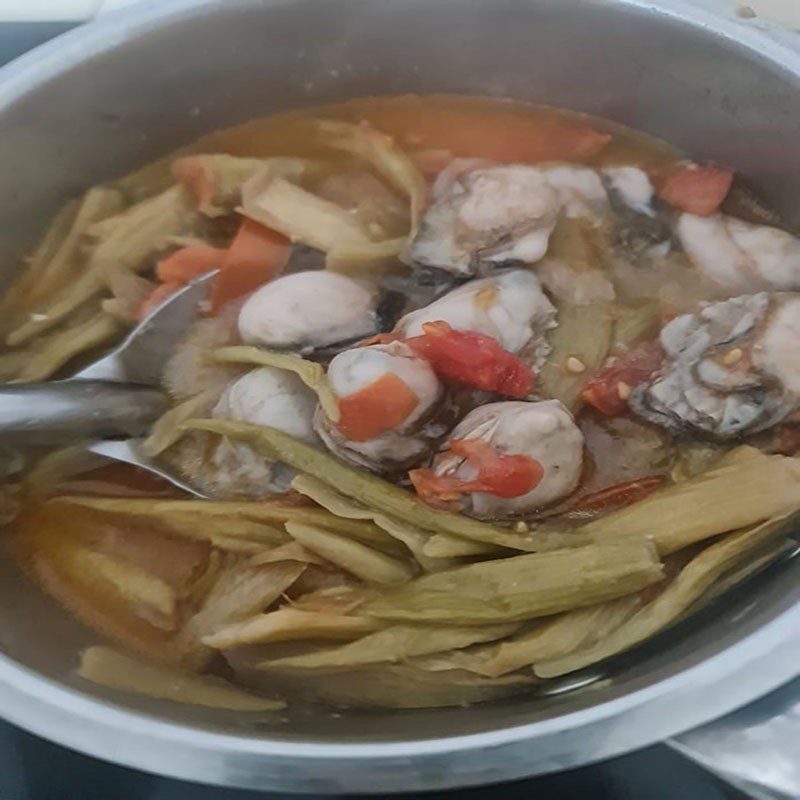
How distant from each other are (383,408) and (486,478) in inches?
5.3

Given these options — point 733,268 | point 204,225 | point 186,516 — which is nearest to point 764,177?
point 733,268

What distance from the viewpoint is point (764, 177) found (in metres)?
1.33

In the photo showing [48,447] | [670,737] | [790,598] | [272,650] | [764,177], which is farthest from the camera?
[764,177]

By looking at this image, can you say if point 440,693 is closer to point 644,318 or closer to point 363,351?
point 363,351

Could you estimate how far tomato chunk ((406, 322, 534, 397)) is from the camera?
1.11m

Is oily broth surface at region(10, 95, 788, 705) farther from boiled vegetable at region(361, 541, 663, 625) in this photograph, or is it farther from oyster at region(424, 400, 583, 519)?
boiled vegetable at region(361, 541, 663, 625)

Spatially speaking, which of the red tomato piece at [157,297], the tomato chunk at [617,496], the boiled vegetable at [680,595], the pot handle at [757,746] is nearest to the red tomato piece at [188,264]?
the red tomato piece at [157,297]

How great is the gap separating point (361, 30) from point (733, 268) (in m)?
0.61

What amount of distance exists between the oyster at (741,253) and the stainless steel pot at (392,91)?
0.37ft

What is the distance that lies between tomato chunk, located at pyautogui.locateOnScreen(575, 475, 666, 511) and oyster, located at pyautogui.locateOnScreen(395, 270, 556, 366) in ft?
0.58

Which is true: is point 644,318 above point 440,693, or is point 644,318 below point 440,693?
above

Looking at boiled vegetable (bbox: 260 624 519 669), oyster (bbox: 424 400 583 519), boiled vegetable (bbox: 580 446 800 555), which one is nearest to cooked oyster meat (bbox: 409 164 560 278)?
oyster (bbox: 424 400 583 519)

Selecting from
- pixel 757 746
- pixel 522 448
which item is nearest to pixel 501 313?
pixel 522 448

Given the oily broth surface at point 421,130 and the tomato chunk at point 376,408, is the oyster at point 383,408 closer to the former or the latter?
the tomato chunk at point 376,408
